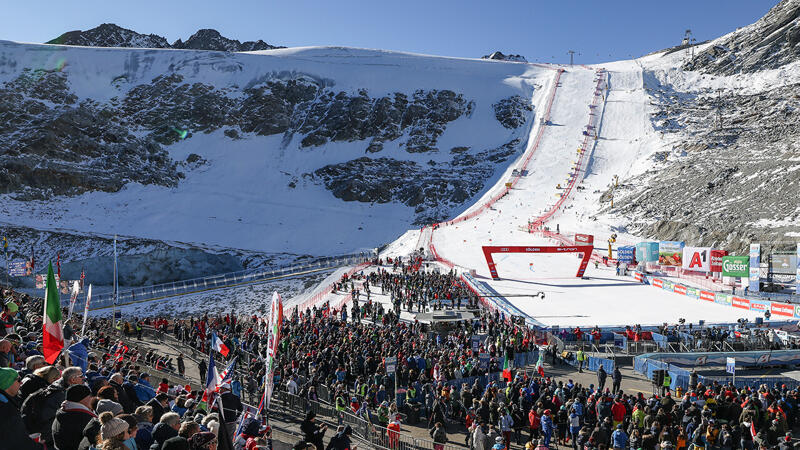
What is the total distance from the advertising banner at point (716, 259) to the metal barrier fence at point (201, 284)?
27.9 m

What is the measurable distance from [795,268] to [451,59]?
320 ft

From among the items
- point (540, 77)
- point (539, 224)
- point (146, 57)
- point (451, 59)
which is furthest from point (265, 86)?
point (539, 224)

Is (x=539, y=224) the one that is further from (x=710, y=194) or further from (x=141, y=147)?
(x=141, y=147)

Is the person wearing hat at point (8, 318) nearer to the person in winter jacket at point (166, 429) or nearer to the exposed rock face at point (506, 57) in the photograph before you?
the person in winter jacket at point (166, 429)

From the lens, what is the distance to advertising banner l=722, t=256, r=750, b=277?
107ft

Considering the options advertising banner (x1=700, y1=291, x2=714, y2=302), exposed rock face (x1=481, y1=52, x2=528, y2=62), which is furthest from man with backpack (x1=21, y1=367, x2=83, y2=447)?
exposed rock face (x1=481, y1=52, x2=528, y2=62)

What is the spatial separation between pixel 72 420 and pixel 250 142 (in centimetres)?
8452

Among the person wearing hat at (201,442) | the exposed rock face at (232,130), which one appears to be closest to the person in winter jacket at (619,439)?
the person wearing hat at (201,442)

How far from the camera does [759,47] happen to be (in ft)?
293

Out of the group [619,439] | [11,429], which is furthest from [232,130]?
[11,429]

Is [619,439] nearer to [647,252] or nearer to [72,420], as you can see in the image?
[72,420]

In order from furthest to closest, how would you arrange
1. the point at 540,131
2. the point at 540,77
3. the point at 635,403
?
the point at 540,77
the point at 540,131
the point at 635,403

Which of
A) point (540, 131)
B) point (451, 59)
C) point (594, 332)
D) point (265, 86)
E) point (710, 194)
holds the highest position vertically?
point (451, 59)

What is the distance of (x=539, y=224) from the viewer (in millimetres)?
53250
